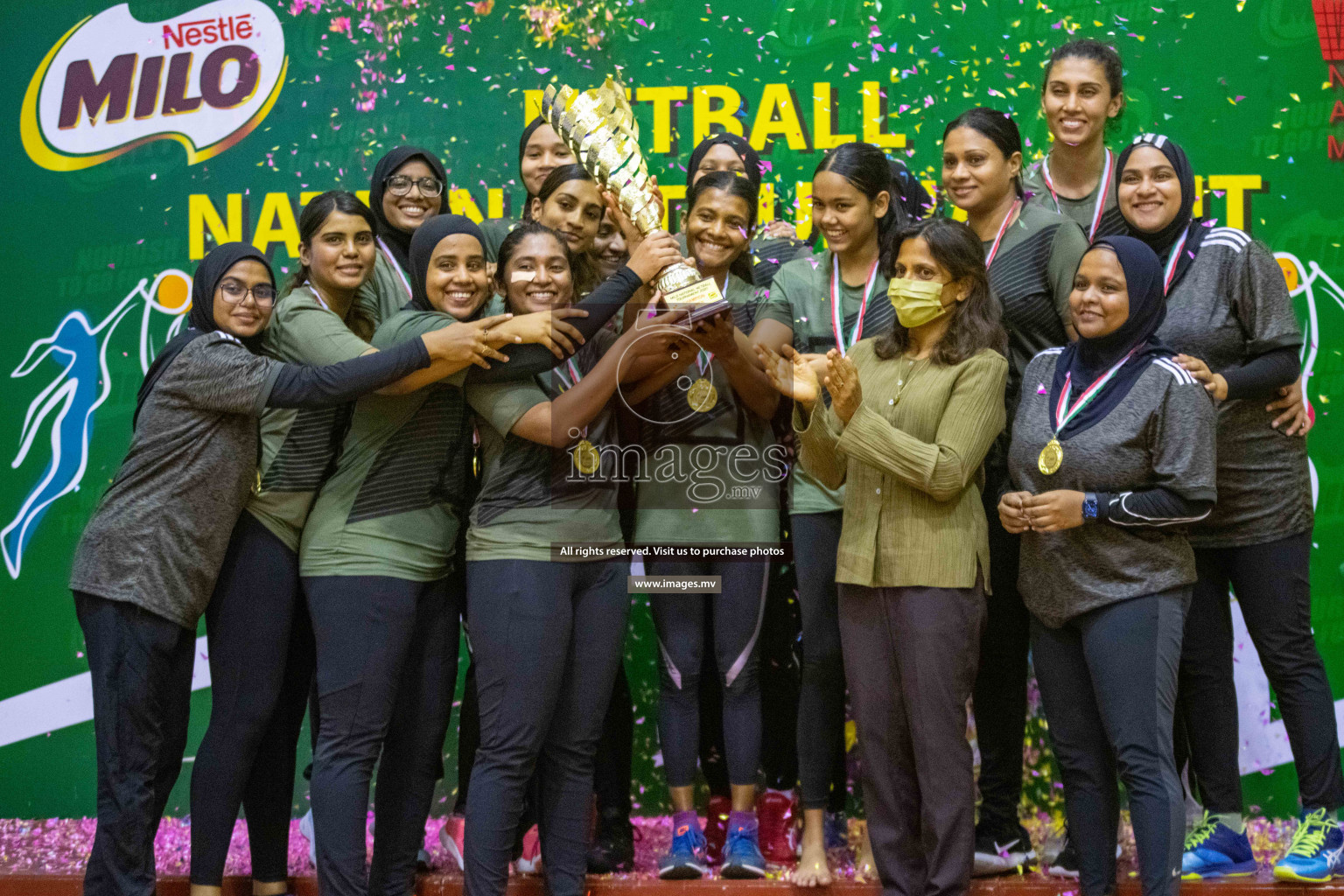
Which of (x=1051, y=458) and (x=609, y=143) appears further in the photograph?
(x=609, y=143)

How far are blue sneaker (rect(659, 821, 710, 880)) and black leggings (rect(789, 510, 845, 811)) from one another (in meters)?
0.31

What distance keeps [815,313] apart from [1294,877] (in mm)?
1847

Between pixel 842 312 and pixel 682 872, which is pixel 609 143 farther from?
pixel 682 872

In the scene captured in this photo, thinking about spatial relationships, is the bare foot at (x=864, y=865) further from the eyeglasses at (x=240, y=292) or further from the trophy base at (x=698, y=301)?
the eyeglasses at (x=240, y=292)

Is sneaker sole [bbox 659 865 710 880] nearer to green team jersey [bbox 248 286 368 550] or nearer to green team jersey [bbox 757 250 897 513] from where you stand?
green team jersey [bbox 757 250 897 513]

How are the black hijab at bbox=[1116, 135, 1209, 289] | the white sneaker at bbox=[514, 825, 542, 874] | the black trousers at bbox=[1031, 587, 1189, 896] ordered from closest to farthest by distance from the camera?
the black trousers at bbox=[1031, 587, 1189, 896], the black hijab at bbox=[1116, 135, 1209, 289], the white sneaker at bbox=[514, 825, 542, 874]

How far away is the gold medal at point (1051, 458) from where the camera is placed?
2592 mm

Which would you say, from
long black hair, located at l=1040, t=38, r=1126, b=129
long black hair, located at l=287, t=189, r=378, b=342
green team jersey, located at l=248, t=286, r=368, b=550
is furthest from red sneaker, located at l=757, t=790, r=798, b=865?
long black hair, located at l=1040, t=38, r=1126, b=129

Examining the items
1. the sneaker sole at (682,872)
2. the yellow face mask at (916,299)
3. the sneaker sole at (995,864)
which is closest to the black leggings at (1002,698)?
the sneaker sole at (995,864)

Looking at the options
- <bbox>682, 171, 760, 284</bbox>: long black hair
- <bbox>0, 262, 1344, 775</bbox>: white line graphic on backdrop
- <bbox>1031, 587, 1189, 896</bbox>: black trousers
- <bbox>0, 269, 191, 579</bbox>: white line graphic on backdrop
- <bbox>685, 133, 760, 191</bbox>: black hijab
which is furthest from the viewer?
<bbox>0, 269, 191, 579</bbox>: white line graphic on backdrop

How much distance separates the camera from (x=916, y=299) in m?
2.66

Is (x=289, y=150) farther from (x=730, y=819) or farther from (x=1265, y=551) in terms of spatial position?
(x=1265, y=551)

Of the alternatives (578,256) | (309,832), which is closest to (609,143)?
(578,256)

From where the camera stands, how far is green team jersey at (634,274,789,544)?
2926mm
